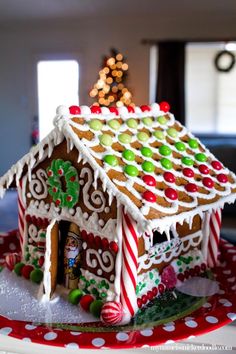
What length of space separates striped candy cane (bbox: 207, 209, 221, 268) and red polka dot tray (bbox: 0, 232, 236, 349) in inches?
9.1

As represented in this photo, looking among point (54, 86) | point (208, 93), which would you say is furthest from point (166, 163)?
point (54, 86)

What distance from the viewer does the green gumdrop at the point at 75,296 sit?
124 cm

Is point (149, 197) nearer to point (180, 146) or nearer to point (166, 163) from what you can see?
point (166, 163)

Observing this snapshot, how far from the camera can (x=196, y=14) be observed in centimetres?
464

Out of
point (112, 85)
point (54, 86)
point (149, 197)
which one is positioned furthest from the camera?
point (54, 86)

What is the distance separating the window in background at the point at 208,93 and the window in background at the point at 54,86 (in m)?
1.41

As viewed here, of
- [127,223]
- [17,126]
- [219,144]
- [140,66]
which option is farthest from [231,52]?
[127,223]

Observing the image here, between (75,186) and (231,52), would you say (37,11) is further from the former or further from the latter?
(75,186)

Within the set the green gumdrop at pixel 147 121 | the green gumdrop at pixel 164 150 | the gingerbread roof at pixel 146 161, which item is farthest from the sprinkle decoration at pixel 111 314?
the green gumdrop at pixel 147 121

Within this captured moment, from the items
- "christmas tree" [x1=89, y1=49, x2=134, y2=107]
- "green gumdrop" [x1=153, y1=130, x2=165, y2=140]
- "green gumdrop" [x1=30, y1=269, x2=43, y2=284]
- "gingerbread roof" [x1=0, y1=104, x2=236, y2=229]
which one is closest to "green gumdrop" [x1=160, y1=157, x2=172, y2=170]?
"gingerbread roof" [x1=0, y1=104, x2=236, y2=229]

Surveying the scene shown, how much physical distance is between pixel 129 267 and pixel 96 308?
0.16m

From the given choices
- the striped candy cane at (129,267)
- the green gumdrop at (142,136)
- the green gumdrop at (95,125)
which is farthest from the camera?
the green gumdrop at (142,136)

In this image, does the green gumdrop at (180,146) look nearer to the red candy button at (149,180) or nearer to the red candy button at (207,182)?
the red candy button at (207,182)

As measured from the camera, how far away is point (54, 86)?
538 centimetres
